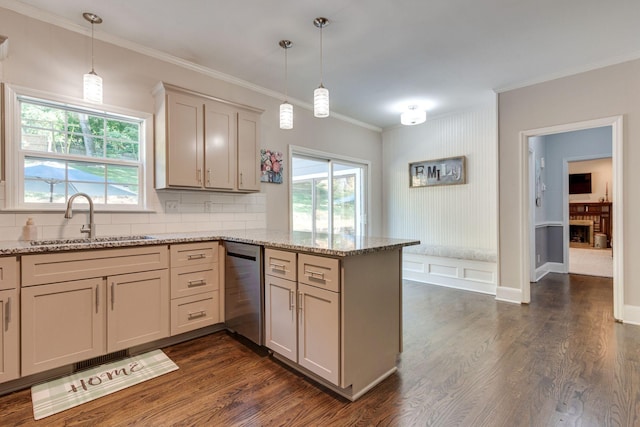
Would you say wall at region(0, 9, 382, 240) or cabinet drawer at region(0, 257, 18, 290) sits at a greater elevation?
wall at region(0, 9, 382, 240)

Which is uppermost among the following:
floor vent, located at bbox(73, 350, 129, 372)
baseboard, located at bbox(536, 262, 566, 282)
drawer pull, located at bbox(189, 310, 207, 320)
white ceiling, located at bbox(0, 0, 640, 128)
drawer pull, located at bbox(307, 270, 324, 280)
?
white ceiling, located at bbox(0, 0, 640, 128)

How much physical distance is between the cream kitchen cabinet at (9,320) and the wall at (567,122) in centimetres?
451

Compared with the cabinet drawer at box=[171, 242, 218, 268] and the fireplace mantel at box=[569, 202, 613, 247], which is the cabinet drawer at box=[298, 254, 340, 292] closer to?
the cabinet drawer at box=[171, 242, 218, 268]

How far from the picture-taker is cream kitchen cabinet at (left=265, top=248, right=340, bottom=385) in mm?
1771

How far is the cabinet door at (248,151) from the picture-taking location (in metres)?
3.21

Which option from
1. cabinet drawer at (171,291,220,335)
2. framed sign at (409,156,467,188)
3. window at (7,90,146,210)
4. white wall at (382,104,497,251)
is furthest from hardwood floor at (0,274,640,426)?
framed sign at (409,156,467,188)

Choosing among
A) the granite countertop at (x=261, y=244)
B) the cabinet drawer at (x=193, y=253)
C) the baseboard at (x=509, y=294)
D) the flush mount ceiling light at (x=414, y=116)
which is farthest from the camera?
the flush mount ceiling light at (x=414, y=116)

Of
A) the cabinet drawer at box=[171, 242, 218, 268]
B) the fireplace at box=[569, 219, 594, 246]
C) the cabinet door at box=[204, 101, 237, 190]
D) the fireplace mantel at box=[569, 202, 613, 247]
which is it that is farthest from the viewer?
the fireplace at box=[569, 219, 594, 246]

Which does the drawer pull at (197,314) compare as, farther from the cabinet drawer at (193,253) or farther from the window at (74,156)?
the window at (74,156)

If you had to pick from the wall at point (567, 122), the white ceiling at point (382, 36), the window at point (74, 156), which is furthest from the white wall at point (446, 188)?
the window at point (74, 156)

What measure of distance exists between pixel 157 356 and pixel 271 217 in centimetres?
195

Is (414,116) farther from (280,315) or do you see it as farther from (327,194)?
(280,315)

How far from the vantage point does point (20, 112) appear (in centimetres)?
230

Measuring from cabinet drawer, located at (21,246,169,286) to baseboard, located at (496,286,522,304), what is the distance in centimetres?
377
